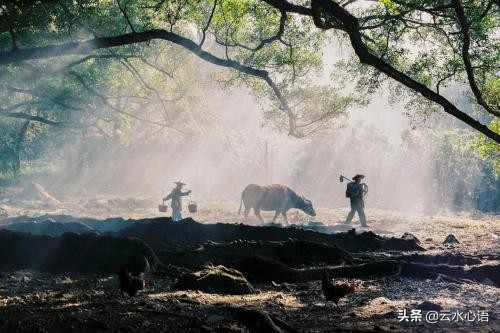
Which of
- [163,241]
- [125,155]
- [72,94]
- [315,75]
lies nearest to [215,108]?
[125,155]

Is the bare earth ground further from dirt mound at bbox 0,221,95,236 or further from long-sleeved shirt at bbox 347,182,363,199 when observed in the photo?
long-sleeved shirt at bbox 347,182,363,199

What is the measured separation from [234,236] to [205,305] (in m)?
7.42

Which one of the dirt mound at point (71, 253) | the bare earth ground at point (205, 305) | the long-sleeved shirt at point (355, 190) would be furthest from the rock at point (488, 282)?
the long-sleeved shirt at point (355, 190)

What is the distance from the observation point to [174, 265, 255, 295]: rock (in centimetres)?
806

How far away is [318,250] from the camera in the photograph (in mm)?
10859

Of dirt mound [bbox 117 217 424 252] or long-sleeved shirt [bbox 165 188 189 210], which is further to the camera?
long-sleeved shirt [bbox 165 188 189 210]

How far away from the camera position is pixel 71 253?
10414 mm

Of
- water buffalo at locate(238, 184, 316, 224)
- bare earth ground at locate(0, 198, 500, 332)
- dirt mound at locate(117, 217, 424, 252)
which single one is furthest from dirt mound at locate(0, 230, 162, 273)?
water buffalo at locate(238, 184, 316, 224)

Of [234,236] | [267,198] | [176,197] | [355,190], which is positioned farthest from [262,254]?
[267,198]

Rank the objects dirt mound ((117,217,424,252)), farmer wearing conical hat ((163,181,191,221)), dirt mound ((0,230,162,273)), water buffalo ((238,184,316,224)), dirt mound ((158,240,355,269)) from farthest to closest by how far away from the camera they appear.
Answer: water buffalo ((238,184,316,224)), farmer wearing conical hat ((163,181,191,221)), dirt mound ((117,217,424,252)), dirt mound ((158,240,355,269)), dirt mound ((0,230,162,273))

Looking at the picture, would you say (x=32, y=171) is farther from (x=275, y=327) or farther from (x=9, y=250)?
(x=275, y=327)

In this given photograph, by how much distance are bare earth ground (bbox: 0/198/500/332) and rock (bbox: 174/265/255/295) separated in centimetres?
28

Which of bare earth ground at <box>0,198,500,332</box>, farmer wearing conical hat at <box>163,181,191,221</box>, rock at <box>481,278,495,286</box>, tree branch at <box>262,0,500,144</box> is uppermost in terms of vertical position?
tree branch at <box>262,0,500,144</box>

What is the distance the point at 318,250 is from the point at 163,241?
5.00 metres
